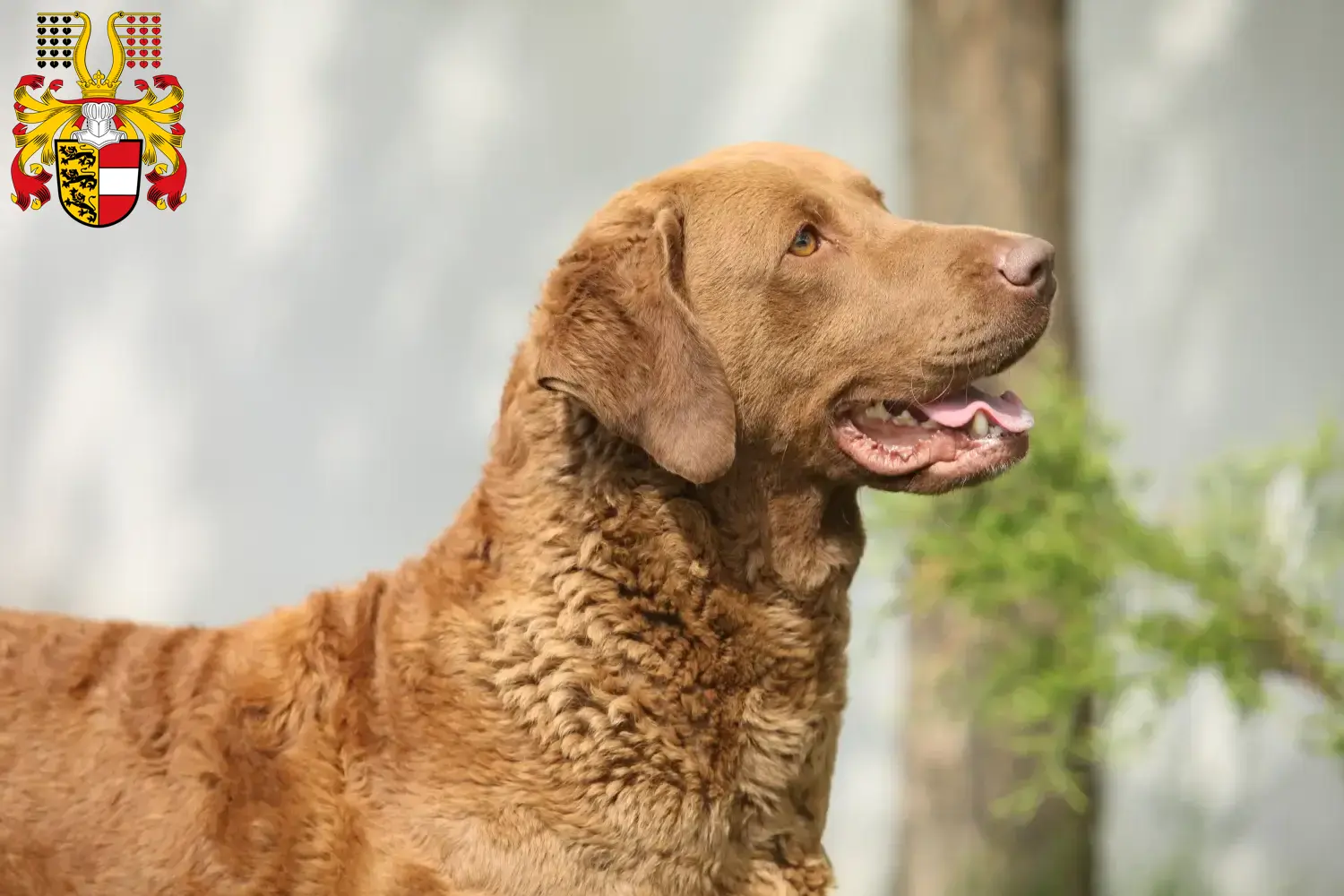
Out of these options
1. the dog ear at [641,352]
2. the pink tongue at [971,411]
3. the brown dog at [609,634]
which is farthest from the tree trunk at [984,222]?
the dog ear at [641,352]

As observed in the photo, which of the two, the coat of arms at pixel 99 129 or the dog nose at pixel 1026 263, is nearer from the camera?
the dog nose at pixel 1026 263

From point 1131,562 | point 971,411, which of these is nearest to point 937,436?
point 971,411

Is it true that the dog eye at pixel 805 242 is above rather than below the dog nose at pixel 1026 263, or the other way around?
below

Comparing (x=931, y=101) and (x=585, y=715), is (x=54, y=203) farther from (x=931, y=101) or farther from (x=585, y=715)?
(x=585, y=715)

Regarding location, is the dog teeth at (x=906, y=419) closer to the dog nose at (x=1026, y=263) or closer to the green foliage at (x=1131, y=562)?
the dog nose at (x=1026, y=263)

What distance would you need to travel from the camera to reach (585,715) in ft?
7.82

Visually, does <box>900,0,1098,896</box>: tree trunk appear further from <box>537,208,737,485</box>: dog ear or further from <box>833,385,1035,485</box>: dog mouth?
<box>537,208,737,485</box>: dog ear

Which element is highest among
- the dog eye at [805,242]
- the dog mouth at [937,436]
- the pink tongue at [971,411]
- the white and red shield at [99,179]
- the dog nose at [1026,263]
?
the dog nose at [1026,263]

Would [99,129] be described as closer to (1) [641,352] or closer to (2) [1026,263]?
(1) [641,352]

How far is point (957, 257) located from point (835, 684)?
0.82 metres

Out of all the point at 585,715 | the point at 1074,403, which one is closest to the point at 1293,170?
the point at 1074,403

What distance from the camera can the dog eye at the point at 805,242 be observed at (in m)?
2.60

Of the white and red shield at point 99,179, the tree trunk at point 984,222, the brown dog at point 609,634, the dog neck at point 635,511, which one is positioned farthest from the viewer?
the tree trunk at point 984,222

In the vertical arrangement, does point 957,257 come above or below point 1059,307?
above
